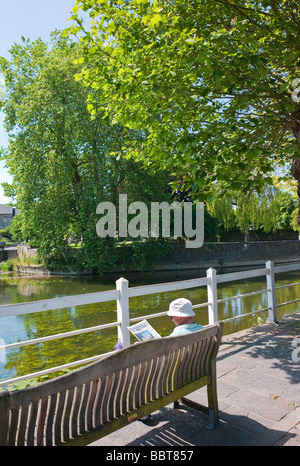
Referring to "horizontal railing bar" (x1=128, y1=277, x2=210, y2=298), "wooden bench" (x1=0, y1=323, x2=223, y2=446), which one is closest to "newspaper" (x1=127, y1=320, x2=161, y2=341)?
"wooden bench" (x1=0, y1=323, x2=223, y2=446)

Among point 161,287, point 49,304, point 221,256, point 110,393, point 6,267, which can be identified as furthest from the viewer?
point 6,267

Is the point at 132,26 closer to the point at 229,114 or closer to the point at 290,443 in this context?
the point at 229,114

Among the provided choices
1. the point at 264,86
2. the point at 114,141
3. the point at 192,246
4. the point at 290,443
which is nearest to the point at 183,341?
the point at 290,443

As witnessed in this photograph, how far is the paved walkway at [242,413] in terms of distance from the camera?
282cm

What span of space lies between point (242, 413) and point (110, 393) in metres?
1.59

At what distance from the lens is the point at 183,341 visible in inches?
109

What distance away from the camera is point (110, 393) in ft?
7.73

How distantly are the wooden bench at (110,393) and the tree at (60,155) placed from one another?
20.2 m

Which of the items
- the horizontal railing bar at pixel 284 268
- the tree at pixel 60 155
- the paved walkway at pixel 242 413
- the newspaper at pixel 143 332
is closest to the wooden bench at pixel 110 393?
the paved walkway at pixel 242 413

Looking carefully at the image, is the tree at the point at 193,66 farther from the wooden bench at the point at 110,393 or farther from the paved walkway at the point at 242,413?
the wooden bench at the point at 110,393

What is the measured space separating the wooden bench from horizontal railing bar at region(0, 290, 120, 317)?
1252 mm

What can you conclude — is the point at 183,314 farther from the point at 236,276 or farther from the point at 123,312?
the point at 236,276

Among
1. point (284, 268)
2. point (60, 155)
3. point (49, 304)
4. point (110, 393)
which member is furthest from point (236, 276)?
point (60, 155)

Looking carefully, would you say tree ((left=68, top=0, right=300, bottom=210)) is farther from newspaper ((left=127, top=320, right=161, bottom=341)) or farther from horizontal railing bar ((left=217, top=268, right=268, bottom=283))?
newspaper ((left=127, top=320, right=161, bottom=341))
